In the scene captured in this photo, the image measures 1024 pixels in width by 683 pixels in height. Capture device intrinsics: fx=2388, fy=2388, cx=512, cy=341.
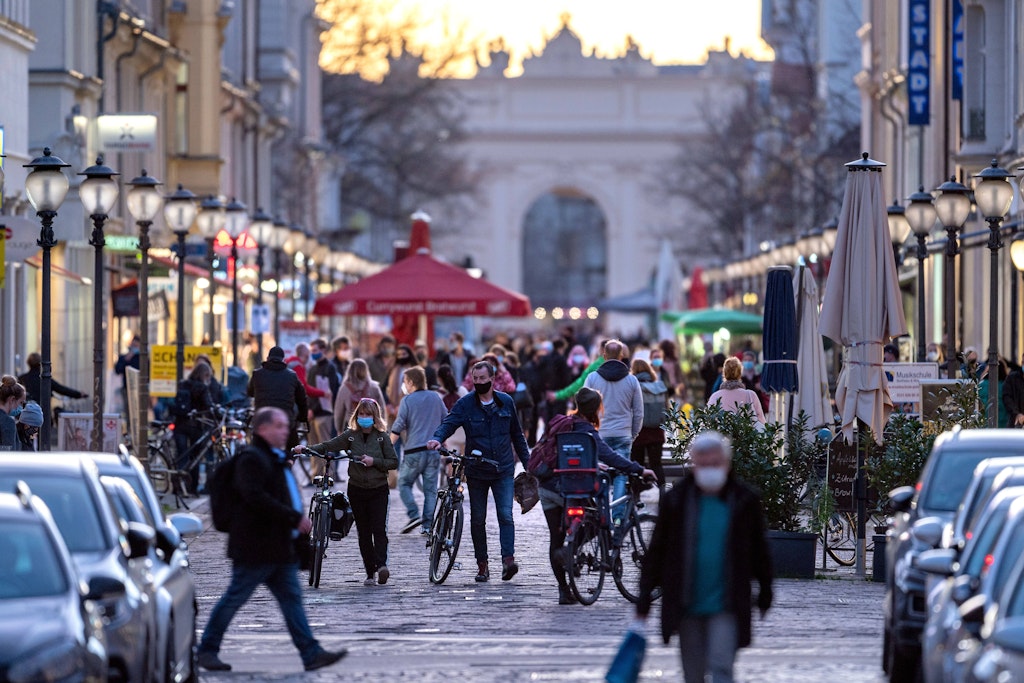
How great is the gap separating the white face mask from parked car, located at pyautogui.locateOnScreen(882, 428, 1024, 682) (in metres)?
1.62

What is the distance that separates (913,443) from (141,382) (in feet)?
33.3

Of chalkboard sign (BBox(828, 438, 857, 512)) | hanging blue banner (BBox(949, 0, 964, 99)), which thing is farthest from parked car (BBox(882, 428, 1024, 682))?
hanging blue banner (BBox(949, 0, 964, 99))

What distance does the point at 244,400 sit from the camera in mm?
30156

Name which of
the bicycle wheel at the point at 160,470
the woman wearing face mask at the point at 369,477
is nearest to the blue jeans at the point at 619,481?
the woman wearing face mask at the point at 369,477

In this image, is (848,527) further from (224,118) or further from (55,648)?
(224,118)

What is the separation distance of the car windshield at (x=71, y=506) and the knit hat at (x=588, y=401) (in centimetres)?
599

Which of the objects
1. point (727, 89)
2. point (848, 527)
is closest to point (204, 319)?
point (848, 527)

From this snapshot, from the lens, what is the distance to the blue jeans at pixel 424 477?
21281 mm

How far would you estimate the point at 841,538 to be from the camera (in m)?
19.9

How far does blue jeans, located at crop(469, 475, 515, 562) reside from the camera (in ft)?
59.4

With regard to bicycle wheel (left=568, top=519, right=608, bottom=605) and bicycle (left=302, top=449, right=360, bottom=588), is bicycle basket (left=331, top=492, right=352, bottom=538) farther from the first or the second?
bicycle wheel (left=568, top=519, right=608, bottom=605)

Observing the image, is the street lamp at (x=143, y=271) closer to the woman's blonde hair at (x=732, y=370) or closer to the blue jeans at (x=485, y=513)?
the woman's blonde hair at (x=732, y=370)

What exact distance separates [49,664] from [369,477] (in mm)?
8975

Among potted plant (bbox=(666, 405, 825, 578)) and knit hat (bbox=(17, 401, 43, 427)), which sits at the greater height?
knit hat (bbox=(17, 401, 43, 427))
